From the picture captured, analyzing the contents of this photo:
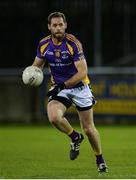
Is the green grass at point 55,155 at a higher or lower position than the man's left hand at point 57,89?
lower

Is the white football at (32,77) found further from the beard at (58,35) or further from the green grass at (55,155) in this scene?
the green grass at (55,155)

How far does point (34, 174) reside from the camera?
10023 mm

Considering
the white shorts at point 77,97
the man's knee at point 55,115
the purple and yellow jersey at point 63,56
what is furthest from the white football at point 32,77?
the man's knee at point 55,115

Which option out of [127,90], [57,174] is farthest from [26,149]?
[127,90]

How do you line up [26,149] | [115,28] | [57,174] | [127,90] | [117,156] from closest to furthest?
[57,174], [117,156], [26,149], [127,90], [115,28]

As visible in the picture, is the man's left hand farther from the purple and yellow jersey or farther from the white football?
the white football

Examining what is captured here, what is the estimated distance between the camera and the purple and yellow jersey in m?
10.2

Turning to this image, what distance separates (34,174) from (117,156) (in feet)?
10.9

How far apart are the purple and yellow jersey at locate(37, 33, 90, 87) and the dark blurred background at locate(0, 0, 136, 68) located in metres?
13.3

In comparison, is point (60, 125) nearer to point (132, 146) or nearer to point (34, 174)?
point (34, 174)

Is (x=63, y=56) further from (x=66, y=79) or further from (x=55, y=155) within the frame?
(x=55, y=155)

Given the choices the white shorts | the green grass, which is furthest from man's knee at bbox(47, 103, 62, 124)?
the green grass

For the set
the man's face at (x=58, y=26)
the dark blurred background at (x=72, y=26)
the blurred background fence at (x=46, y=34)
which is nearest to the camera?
the man's face at (x=58, y=26)

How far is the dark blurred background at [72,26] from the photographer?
2386cm
